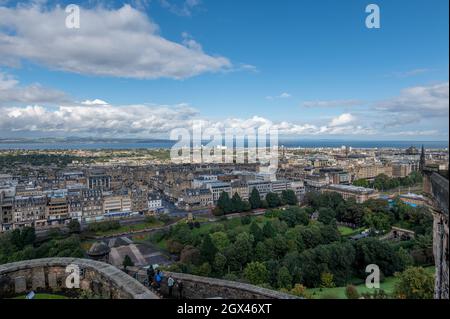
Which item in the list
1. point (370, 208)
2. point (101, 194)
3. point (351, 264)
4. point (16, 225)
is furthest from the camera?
point (101, 194)

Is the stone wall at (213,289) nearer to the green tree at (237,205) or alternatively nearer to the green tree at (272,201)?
the green tree at (237,205)

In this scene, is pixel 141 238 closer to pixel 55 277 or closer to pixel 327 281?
pixel 327 281

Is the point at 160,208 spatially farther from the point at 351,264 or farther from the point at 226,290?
the point at 226,290

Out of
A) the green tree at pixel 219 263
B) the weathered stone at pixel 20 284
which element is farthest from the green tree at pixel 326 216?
the weathered stone at pixel 20 284

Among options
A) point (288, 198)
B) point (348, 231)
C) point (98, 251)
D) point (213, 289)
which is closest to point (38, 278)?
point (98, 251)

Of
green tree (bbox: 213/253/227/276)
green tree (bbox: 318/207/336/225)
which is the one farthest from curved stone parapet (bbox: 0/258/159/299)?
green tree (bbox: 318/207/336/225)

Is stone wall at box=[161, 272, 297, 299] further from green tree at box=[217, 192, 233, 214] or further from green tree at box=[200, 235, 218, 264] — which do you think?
green tree at box=[217, 192, 233, 214]
